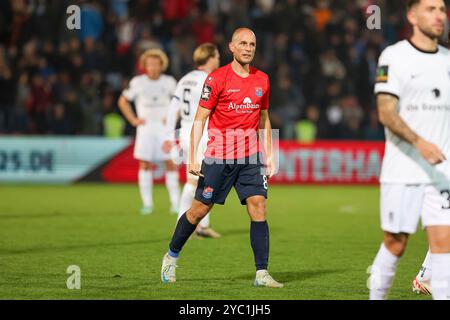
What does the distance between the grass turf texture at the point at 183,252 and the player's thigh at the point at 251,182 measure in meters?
0.81

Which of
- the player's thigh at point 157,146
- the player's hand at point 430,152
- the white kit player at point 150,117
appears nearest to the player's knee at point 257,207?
the player's hand at point 430,152

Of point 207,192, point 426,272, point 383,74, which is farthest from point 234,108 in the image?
point 383,74

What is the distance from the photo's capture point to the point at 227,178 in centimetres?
893

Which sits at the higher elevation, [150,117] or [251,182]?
[150,117]

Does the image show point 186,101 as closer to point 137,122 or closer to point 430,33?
point 137,122

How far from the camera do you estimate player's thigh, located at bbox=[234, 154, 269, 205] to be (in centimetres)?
880

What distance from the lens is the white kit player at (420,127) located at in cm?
661

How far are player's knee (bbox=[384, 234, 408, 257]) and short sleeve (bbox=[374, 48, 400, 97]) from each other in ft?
3.18

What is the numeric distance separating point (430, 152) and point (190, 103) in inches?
262

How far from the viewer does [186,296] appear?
806 centimetres

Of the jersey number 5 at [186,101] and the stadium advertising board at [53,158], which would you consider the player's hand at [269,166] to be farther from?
the stadium advertising board at [53,158]

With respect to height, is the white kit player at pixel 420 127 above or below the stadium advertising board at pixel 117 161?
above
